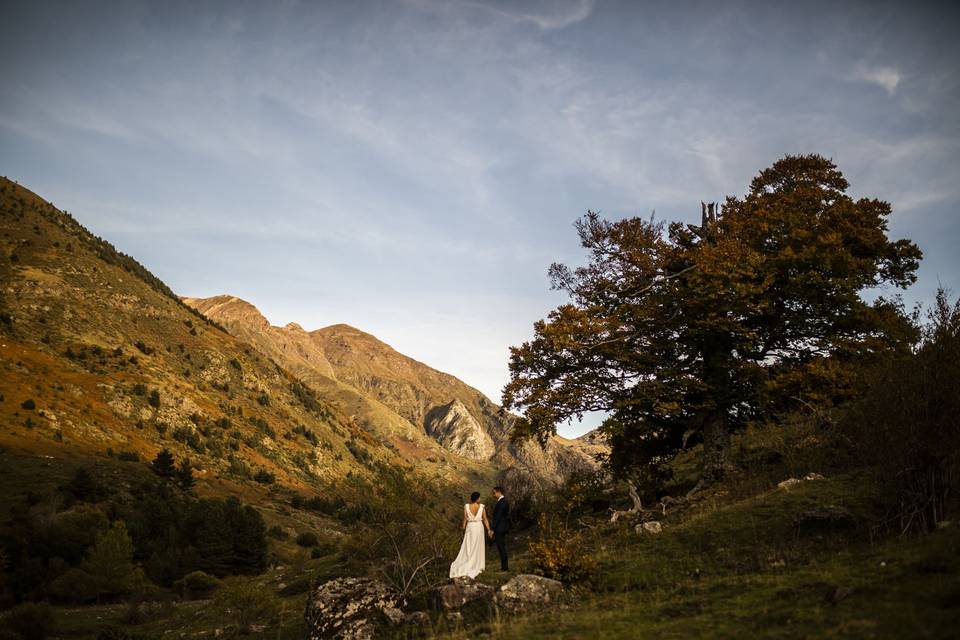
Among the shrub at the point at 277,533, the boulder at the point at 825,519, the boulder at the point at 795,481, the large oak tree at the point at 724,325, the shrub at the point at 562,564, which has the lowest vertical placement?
the shrub at the point at 277,533

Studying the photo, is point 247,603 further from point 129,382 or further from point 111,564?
point 129,382

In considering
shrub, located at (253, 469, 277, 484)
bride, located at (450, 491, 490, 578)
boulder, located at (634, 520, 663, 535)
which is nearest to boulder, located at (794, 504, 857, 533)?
boulder, located at (634, 520, 663, 535)

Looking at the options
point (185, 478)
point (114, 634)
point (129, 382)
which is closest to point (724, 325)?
point (114, 634)

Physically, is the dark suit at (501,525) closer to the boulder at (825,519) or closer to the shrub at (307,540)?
the boulder at (825,519)

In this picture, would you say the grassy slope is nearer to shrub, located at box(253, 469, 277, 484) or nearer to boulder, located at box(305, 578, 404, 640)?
boulder, located at box(305, 578, 404, 640)

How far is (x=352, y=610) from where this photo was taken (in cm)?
1302

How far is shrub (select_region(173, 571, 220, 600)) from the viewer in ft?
107

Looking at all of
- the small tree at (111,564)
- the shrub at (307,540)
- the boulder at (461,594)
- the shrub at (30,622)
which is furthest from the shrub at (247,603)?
the shrub at (307,540)

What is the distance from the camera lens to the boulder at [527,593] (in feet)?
37.4

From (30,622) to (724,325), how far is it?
28355 millimetres

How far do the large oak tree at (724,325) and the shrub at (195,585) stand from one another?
26.0m

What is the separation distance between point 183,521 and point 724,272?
43.2 meters

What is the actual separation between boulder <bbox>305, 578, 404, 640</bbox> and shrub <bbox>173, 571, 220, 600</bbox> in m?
→ 25.0

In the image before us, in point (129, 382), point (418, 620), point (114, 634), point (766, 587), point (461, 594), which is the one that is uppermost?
point (129, 382)
